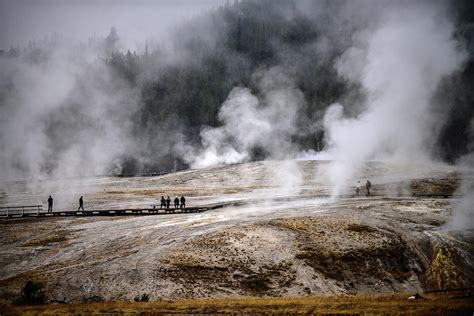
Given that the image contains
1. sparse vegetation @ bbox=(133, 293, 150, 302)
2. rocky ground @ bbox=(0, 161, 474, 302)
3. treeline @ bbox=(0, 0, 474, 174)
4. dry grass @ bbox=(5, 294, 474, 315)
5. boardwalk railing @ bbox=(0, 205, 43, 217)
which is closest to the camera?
dry grass @ bbox=(5, 294, 474, 315)

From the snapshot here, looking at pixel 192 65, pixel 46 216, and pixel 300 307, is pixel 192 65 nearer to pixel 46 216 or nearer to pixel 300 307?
pixel 46 216

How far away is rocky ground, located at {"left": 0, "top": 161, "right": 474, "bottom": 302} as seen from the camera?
11930 mm

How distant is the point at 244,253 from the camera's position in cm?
1410

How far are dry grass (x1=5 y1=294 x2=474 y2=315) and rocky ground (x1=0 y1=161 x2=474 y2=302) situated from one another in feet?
13.5

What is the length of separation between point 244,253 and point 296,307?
780cm

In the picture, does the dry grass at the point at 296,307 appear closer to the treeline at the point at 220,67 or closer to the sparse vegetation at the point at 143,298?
the sparse vegetation at the point at 143,298

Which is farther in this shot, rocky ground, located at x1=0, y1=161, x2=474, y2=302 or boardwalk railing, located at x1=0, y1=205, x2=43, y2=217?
boardwalk railing, located at x1=0, y1=205, x2=43, y2=217

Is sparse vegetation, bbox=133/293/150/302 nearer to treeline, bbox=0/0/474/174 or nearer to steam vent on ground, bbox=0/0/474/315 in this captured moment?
steam vent on ground, bbox=0/0/474/315

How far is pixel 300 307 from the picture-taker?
6398 millimetres

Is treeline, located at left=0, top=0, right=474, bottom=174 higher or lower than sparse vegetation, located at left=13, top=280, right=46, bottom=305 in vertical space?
higher

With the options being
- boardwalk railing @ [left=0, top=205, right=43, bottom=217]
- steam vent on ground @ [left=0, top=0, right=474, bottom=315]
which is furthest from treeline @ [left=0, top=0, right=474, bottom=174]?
boardwalk railing @ [left=0, top=205, right=43, bottom=217]

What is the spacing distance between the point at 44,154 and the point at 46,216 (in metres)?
61.4

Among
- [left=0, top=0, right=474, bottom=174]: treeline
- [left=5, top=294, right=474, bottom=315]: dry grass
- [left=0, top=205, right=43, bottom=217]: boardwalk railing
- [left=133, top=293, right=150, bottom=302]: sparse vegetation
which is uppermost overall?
[left=0, top=0, right=474, bottom=174]: treeline

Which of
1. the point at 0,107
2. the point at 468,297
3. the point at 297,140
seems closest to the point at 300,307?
the point at 468,297
